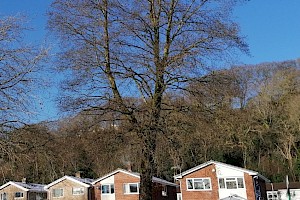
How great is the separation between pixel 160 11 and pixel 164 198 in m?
29.3

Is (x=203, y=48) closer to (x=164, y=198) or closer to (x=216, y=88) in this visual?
(x=216, y=88)

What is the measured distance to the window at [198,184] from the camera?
3194 centimetres

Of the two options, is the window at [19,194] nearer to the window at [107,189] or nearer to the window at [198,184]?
the window at [107,189]

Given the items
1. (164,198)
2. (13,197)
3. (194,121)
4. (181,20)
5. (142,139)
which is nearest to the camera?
(142,139)

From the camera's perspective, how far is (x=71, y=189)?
3822cm

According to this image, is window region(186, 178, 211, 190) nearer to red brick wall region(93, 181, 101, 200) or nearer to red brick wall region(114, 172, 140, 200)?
red brick wall region(114, 172, 140, 200)

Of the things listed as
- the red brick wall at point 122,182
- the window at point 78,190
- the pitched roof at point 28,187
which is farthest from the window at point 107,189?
the pitched roof at point 28,187

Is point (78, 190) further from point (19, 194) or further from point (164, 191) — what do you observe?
point (164, 191)

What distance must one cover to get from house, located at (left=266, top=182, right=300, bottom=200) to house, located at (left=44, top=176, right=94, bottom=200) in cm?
1899

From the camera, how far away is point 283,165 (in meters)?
41.8

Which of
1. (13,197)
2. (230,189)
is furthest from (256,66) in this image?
(13,197)

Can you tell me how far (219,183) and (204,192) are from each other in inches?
60.8

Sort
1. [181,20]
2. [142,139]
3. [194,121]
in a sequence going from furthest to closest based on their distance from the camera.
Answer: [181,20], [194,121], [142,139]

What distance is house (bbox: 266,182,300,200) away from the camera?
36.3 meters
